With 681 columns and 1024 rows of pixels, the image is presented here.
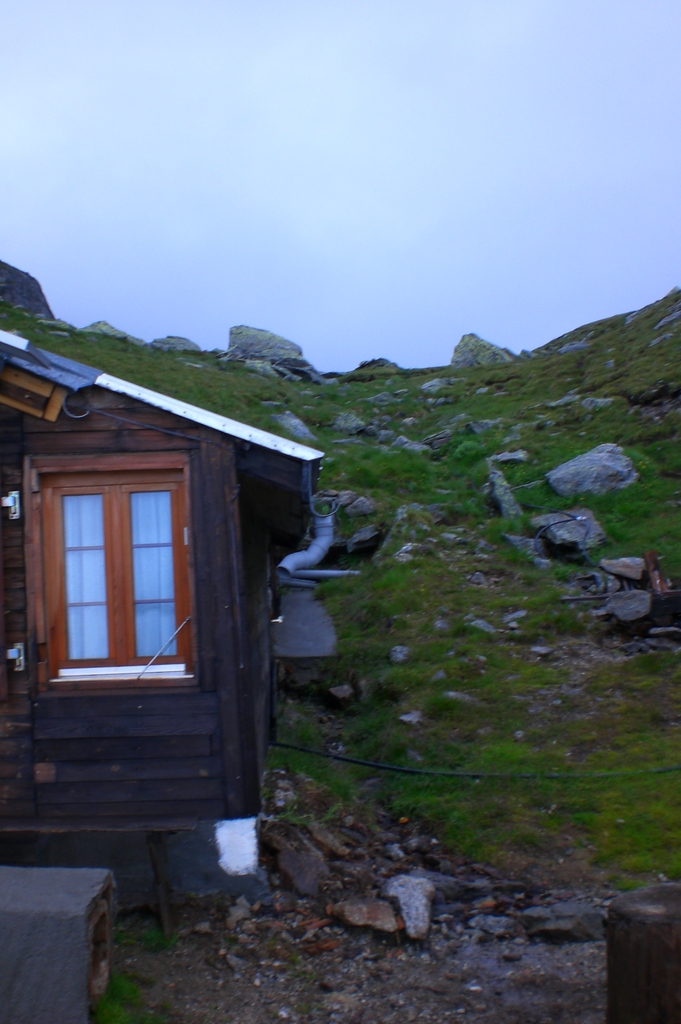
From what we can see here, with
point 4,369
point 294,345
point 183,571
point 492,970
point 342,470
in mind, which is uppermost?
point 294,345

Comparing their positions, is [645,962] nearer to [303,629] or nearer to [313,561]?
[303,629]

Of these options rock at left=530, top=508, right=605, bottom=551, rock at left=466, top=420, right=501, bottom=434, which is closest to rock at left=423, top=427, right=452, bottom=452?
rock at left=466, top=420, right=501, bottom=434

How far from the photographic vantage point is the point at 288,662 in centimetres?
1147

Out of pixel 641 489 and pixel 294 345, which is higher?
pixel 294 345

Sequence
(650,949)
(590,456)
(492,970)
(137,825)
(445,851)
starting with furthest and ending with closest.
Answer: (590,456), (445,851), (137,825), (492,970), (650,949)

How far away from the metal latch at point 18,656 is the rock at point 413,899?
3193mm

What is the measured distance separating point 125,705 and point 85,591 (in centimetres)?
88

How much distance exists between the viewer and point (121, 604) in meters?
5.50

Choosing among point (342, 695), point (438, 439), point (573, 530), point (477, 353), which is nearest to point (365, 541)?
point (573, 530)

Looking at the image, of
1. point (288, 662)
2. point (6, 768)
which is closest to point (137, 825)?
point (6, 768)

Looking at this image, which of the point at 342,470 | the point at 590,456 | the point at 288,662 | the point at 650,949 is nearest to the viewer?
the point at 650,949

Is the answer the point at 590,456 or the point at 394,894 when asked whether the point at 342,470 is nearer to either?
the point at 590,456

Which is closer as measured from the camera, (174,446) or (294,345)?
(174,446)

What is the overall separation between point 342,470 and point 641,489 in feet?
22.7
